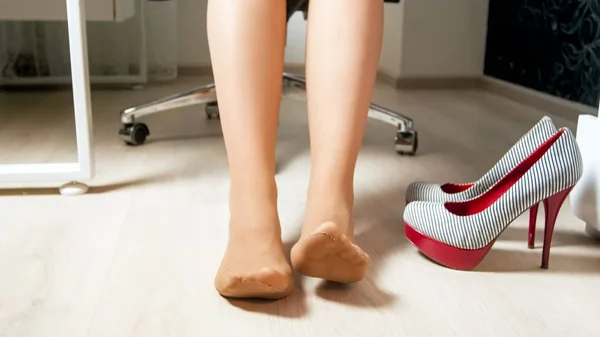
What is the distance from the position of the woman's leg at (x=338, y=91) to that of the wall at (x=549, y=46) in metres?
1.15

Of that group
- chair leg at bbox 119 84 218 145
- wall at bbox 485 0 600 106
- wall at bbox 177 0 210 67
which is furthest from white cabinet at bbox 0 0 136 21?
wall at bbox 485 0 600 106

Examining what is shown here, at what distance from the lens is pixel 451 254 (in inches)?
30.4

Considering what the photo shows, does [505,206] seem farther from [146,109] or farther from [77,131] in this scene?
[146,109]

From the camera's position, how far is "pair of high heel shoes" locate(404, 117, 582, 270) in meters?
0.74

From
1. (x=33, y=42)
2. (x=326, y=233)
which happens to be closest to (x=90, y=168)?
(x=326, y=233)

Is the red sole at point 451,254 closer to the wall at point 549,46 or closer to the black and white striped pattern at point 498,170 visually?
the black and white striped pattern at point 498,170

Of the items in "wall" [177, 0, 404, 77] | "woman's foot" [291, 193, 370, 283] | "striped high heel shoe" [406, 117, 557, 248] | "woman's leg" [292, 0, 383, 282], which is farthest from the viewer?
"wall" [177, 0, 404, 77]

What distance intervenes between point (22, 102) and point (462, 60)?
158cm

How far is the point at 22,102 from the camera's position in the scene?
1891mm

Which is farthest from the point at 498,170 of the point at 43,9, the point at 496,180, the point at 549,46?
the point at 549,46

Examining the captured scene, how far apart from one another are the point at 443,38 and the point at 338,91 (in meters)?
1.72

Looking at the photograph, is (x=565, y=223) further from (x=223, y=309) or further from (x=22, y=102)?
(x=22, y=102)

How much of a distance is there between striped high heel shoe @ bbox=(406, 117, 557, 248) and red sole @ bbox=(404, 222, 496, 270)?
0.36 ft

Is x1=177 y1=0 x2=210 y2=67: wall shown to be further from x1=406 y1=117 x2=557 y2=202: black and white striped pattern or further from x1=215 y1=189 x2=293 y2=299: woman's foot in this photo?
x1=215 y1=189 x2=293 y2=299: woman's foot
